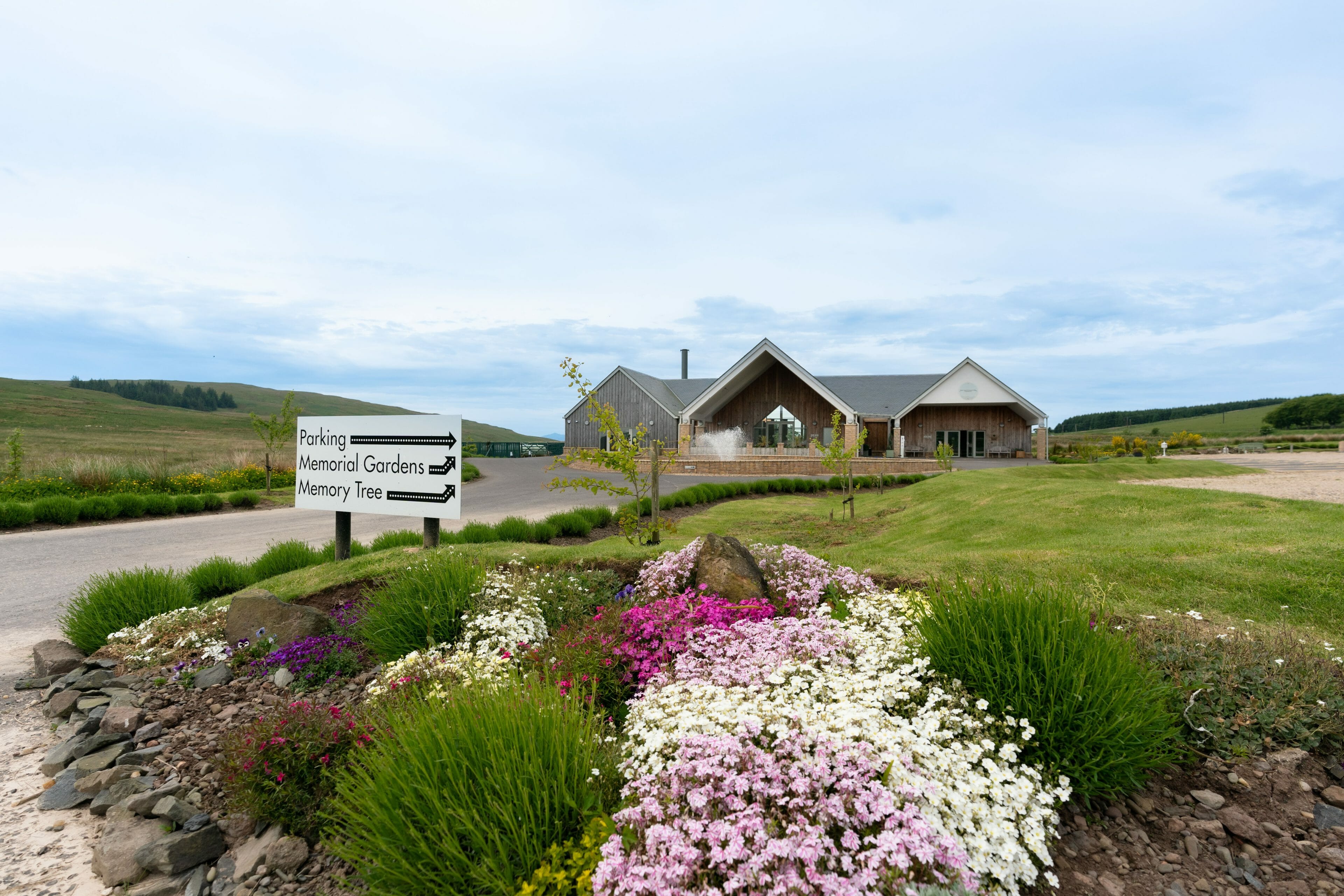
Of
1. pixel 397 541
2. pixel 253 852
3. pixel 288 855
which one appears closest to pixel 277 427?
pixel 397 541

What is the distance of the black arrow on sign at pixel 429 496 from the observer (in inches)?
299

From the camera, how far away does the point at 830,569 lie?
6.29 m

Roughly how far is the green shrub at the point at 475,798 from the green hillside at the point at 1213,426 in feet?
254

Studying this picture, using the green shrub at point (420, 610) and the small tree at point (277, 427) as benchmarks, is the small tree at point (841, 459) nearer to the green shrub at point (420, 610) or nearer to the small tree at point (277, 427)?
the green shrub at point (420, 610)

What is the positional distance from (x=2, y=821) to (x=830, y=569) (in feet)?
20.1

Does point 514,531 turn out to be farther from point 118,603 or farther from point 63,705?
point 63,705

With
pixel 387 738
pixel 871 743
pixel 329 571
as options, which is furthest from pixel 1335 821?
pixel 329 571

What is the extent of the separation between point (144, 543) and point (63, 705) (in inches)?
337

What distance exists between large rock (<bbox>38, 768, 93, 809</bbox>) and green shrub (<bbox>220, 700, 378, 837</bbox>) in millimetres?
1172

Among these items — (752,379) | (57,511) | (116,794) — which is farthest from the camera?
(752,379)

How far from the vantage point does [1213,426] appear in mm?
96938

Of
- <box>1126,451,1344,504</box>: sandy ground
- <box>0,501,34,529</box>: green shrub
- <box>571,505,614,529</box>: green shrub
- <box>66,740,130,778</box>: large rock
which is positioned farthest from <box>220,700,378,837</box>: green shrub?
<box>0,501,34,529</box>: green shrub

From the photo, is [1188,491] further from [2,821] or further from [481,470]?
[481,470]

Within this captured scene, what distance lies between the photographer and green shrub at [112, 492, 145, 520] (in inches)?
611
